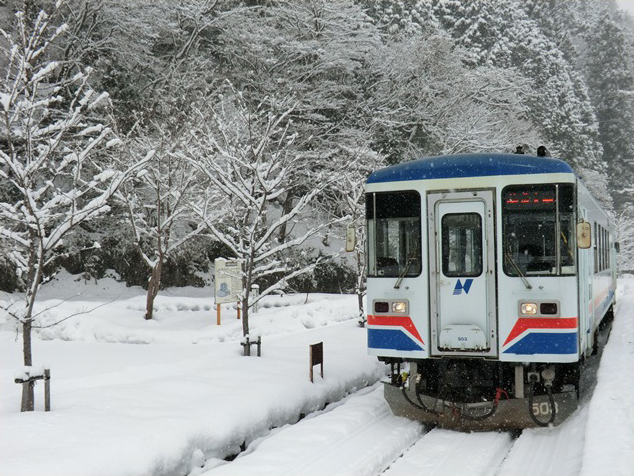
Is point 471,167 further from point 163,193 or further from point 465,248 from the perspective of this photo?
point 163,193

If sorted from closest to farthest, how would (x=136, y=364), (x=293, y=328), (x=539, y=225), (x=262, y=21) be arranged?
1. (x=539, y=225)
2. (x=136, y=364)
3. (x=293, y=328)
4. (x=262, y=21)

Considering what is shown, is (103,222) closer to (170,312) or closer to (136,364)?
(170,312)

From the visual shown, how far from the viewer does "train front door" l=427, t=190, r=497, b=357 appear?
7.56 meters

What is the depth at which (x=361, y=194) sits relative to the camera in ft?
60.8

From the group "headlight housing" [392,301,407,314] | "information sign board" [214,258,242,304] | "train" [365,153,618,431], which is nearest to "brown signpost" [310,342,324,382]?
"train" [365,153,618,431]

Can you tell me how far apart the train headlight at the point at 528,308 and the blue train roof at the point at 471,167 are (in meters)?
1.49

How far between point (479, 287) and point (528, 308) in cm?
59

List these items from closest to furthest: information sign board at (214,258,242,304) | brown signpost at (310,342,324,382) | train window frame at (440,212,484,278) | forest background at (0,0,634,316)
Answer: train window frame at (440,212,484,278)
brown signpost at (310,342,324,382)
information sign board at (214,258,242,304)
forest background at (0,0,634,316)

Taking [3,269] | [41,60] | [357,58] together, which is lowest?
[3,269]

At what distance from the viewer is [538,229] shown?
7453 mm

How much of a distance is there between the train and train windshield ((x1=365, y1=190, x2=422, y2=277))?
12 mm

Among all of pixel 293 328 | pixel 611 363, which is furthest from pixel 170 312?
pixel 611 363

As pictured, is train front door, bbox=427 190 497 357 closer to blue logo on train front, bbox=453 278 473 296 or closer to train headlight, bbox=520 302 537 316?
blue logo on train front, bbox=453 278 473 296

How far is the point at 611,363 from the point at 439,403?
409 cm
